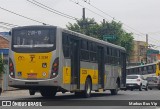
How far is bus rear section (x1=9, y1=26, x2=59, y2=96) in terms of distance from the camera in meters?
20.1

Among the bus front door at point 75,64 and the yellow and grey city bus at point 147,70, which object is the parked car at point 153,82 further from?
the bus front door at point 75,64

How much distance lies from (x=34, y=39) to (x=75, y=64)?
294 centimetres

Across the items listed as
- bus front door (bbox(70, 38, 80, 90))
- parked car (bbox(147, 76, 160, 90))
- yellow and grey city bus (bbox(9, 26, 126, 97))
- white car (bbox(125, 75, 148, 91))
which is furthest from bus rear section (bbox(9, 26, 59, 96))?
parked car (bbox(147, 76, 160, 90))

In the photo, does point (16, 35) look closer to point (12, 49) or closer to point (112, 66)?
point (12, 49)

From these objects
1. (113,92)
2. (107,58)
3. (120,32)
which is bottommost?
(113,92)

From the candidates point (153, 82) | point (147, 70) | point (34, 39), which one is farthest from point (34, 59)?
point (147, 70)

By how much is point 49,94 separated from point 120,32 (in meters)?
43.0

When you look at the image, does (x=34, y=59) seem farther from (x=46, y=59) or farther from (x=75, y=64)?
(x=75, y=64)

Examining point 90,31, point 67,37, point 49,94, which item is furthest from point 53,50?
point 90,31

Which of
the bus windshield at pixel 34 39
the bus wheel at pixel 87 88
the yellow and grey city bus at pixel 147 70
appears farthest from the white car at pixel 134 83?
the bus windshield at pixel 34 39

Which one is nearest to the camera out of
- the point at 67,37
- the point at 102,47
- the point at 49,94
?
the point at 67,37

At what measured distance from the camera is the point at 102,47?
88.2 ft

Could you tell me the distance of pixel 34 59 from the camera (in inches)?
800

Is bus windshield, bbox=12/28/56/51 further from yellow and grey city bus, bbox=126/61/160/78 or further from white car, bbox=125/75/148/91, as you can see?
yellow and grey city bus, bbox=126/61/160/78
